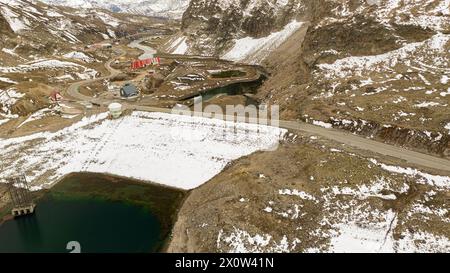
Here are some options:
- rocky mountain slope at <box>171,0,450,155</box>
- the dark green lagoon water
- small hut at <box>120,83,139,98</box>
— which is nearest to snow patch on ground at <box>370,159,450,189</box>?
rocky mountain slope at <box>171,0,450,155</box>

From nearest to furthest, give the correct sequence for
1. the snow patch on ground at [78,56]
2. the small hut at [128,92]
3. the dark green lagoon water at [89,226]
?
the dark green lagoon water at [89,226] → the small hut at [128,92] → the snow patch on ground at [78,56]

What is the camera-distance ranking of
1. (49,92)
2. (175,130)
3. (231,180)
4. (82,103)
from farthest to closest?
(49,92), (82,103), (175,130), (231,180)

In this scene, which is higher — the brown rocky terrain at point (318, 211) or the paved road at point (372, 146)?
the paved road at point (372, 146)

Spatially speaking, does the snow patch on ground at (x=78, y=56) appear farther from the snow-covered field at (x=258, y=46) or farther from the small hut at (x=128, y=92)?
the small hut at (x=128, y=92)

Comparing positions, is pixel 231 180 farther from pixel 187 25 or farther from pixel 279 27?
pixel 187 25

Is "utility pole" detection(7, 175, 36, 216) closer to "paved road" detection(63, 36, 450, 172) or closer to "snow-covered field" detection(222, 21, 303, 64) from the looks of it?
"paved road" detection(63, 36, 450, 172)

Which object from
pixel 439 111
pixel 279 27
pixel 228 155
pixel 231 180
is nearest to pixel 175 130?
pixel 228 155

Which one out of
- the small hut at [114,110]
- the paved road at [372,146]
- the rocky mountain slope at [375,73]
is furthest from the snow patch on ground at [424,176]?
the small hut at [114,110]
